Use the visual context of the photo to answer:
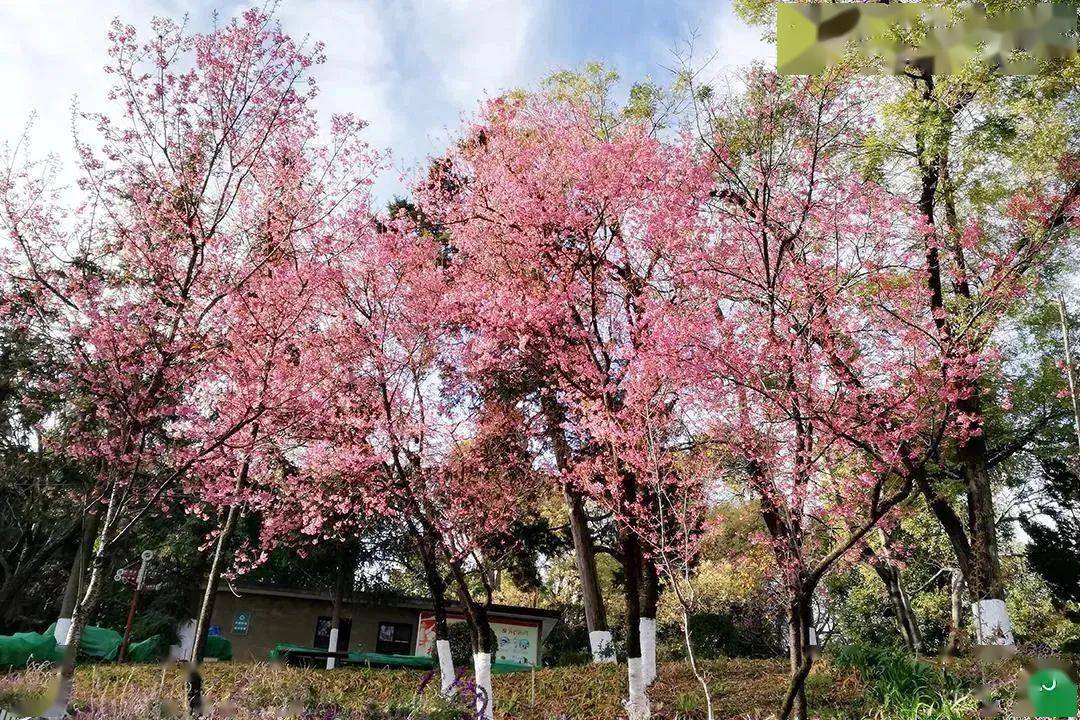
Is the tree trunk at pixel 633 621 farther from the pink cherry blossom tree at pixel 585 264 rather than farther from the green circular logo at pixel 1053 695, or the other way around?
the green circular logo at pixel 1053 695

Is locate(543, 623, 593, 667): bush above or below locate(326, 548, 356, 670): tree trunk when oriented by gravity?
below

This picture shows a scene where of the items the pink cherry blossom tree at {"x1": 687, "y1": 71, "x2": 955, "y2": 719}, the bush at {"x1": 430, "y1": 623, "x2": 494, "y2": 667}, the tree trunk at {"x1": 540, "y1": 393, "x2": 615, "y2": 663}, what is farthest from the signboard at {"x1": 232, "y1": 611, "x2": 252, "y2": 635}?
the pink cherry blossom tree at {"x1": 687, "y1": 71, "x2": 955, "y2": 719}

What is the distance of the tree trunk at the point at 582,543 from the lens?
15000 mm

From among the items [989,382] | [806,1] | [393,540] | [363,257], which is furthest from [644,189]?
[393,540]

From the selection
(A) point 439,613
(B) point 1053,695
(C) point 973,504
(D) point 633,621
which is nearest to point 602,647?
(A) point 439,613

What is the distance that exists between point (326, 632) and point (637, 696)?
18.4 meters

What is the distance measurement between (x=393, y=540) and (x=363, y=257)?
12.1 metres

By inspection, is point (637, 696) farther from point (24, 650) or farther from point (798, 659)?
point (24, 650)

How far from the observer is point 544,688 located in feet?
40.7

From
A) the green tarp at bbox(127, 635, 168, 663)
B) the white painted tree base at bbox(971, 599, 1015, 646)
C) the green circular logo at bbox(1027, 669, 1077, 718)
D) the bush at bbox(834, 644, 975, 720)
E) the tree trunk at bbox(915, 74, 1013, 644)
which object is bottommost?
the green tarp at bbox(127, 635, 168, 663)

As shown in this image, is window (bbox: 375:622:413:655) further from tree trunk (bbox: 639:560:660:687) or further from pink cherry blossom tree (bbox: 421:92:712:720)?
tree trunk (bbox: 639:560:660:687)

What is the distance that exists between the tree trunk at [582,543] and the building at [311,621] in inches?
360

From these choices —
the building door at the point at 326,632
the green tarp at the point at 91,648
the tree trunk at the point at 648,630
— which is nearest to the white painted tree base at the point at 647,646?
the tree trunk at the point at 648,630

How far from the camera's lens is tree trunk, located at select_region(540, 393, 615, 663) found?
15.0 meters
